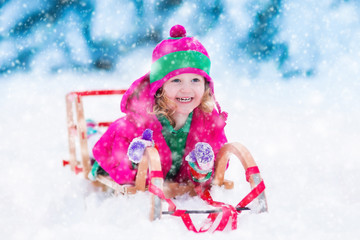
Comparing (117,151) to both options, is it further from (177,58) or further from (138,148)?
(177,58)

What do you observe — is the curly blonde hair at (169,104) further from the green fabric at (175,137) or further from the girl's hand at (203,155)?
the girl's hand at (203,155)

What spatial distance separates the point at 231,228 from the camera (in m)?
1.65

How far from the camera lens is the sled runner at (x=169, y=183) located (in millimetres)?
1647

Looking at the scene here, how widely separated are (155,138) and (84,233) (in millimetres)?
659

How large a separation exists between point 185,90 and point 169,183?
1.62 feet

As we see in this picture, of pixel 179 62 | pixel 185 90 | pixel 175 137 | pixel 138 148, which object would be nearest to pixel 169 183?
pixel 175 137

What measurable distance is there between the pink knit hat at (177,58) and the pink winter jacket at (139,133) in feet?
0.31

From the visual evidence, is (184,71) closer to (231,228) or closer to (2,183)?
(231,228)

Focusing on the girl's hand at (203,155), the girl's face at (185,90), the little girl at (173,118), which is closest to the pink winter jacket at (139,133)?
the little girl at (173,118)

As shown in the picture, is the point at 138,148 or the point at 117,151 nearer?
the point at 138,148

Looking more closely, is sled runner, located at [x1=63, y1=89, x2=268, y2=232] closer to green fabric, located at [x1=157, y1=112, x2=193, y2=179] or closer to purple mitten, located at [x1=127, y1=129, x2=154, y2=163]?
purple mitten, located at [x1=127, y1=129, x2=154, y2=163]

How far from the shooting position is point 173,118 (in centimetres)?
213

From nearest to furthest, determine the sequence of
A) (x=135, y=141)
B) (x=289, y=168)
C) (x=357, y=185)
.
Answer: (x=135, y=141) → (x=357, y=185) → (x=289, y=168)

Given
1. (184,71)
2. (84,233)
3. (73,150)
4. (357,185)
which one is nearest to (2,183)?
(73,150)
